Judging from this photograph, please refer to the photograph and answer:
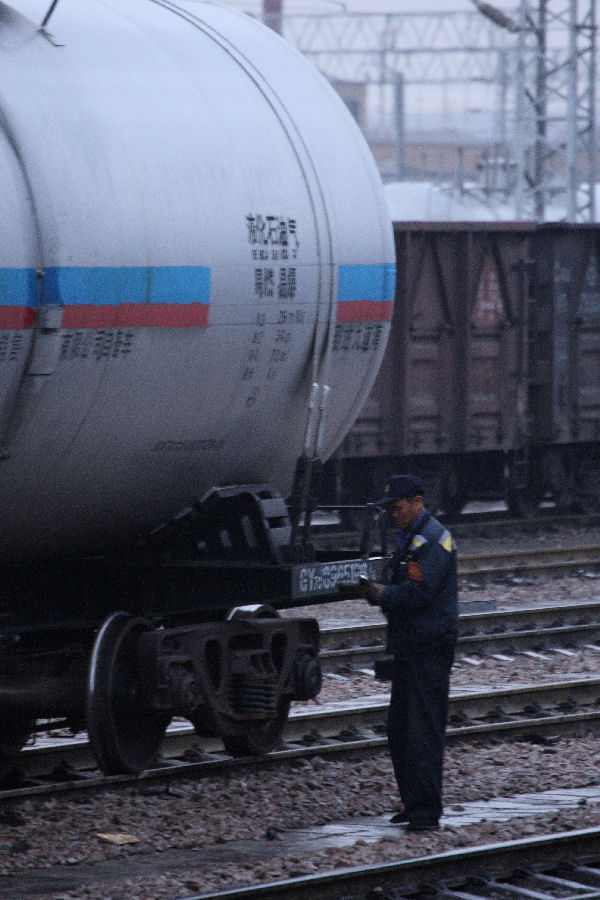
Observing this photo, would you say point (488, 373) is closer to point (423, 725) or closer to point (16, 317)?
point (423, 725)

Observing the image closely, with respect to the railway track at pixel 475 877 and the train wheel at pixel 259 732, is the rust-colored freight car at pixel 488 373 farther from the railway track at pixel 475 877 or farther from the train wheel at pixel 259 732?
the railway track at pixel 475 877

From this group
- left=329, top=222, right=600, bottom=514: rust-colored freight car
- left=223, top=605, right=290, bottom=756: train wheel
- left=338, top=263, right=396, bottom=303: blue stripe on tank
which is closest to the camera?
left=223, top=605, right=290, bottom=756: train wheel

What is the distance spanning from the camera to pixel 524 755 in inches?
366

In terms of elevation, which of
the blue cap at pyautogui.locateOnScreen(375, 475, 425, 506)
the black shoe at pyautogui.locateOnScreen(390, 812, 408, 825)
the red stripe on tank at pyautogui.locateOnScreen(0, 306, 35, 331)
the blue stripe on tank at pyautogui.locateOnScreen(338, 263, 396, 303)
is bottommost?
the black shoe at pyautogui.locateOnScreen(390, 812, 408, 825)

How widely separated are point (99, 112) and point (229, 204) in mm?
812

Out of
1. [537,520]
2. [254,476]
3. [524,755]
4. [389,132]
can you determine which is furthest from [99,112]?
[389,132]

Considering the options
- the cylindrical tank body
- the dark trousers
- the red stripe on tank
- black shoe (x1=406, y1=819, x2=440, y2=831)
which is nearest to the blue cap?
the dark trousers

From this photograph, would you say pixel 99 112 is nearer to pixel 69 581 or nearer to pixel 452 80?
pixel 69 581

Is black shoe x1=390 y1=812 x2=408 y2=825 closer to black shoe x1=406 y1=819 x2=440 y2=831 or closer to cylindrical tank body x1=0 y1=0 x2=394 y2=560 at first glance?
black shoe x1=406 y1=819 x2=440 y2=831

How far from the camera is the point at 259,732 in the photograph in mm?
8578

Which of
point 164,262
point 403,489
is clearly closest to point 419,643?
point 403,489

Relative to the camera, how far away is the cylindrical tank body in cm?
685

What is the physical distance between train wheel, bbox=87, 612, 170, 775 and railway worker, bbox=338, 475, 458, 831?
1.14m

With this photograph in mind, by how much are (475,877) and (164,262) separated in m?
2.88
